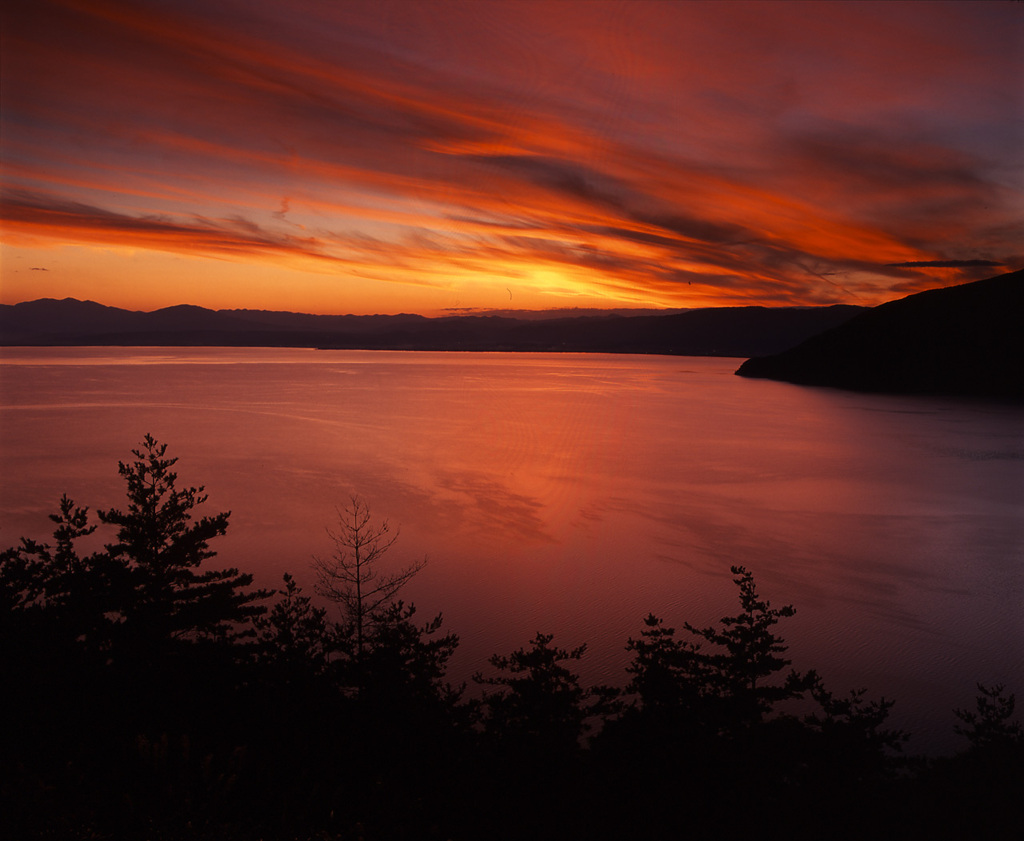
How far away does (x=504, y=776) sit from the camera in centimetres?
1027

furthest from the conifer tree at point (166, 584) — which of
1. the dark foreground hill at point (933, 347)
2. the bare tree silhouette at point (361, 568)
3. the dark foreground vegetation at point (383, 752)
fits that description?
the dark foreground hill at point (933, 347)

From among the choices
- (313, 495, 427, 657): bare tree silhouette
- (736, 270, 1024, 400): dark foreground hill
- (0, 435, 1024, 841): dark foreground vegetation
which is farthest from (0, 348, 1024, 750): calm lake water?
(736, 270, 1024, 400): dark foreground hill

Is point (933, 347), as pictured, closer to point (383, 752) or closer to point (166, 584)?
point (166, 584)

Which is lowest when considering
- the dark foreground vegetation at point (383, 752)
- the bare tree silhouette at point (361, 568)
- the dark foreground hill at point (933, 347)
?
the bare tree silhouette at point (361, 568)

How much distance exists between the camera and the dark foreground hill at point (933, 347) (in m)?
125

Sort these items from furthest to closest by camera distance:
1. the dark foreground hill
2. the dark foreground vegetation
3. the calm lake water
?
1. the dark foreground hill
2. the calm lake water
3. the dark foreground vegetation

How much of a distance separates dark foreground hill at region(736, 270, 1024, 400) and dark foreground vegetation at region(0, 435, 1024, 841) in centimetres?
13039

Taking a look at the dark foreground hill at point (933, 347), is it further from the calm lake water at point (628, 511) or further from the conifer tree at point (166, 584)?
the conifer tree at point (166, 584)

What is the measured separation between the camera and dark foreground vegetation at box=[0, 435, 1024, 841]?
7633mm

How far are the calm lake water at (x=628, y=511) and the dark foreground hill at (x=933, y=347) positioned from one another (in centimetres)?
4677

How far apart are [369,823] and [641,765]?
4.93 metres

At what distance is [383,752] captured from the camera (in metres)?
10.3

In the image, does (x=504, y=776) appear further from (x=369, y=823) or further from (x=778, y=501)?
(x=778, y=501)

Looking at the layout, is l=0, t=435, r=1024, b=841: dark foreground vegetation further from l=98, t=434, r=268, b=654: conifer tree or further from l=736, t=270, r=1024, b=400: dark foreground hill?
l=736, t=270, r=1024, b=400: dark foreground hill
